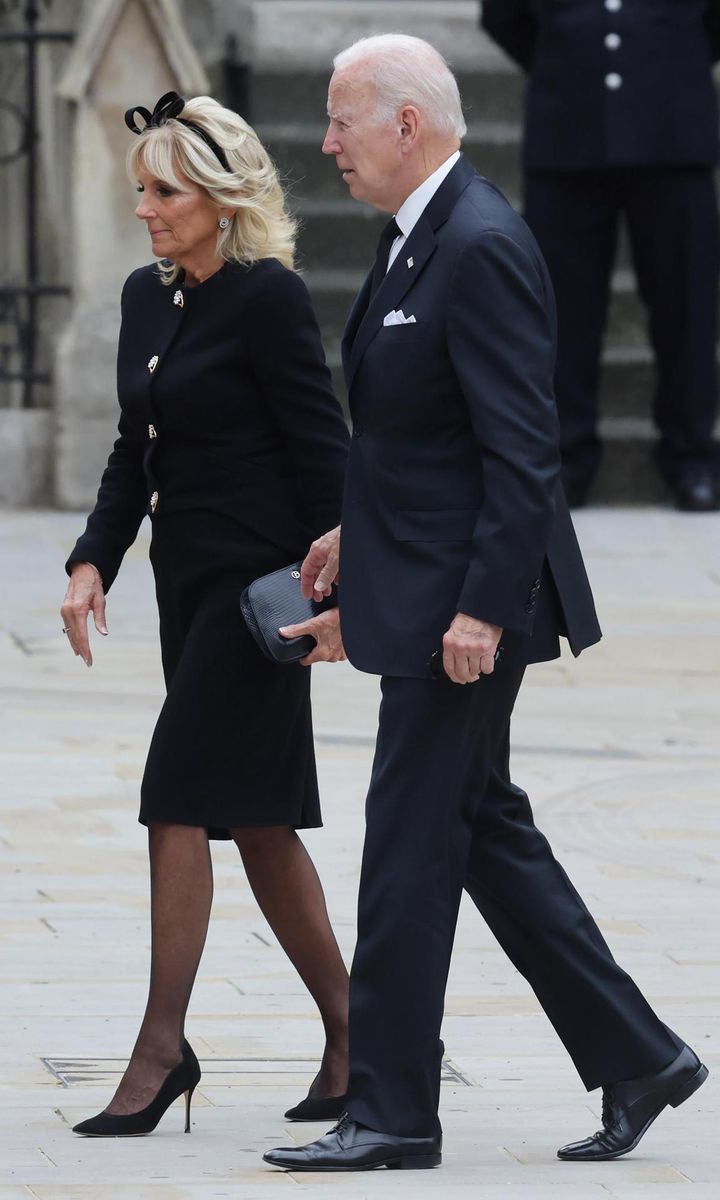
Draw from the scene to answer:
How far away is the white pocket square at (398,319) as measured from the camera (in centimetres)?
413

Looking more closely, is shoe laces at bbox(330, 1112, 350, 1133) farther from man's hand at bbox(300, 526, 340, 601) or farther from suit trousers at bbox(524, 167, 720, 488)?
suit trousers at bbox(524, 167, 720, 488)

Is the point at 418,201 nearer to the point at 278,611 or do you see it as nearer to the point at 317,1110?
the point at 278,611

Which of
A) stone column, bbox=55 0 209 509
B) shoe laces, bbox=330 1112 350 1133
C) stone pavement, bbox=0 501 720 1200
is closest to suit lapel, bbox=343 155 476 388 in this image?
shoe laces, bbox=330 1112 350 1133

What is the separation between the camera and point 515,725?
7.64m

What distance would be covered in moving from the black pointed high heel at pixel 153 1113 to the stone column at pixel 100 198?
6.55m

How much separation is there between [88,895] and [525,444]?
219 cm

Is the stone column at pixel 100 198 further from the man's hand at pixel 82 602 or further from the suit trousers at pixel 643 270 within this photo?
the man's hand at pixel 82 602

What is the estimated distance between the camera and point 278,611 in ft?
14.4

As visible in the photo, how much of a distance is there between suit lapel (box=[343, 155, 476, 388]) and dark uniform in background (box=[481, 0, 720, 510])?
6354 millimetres

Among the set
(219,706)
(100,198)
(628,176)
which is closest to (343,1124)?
(219,706)

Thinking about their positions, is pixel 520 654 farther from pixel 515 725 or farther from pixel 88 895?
pixel 515 725

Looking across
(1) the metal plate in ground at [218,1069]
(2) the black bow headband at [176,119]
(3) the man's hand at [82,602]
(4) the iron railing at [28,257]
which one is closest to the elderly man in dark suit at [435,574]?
(2) the black bow headband at [176,119]

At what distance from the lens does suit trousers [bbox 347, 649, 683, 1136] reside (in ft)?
13.7

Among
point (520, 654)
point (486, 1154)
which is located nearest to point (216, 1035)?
point (486, 1154)
